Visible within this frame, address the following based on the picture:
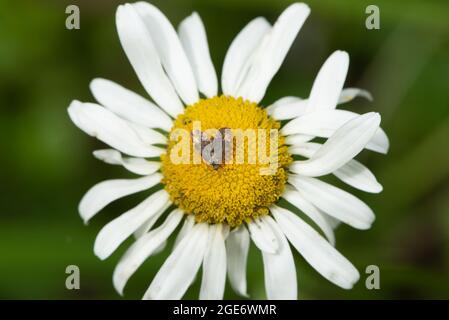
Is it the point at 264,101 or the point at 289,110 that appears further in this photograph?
the point at 264,101

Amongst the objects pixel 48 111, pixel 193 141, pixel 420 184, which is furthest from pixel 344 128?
pixel 48 111

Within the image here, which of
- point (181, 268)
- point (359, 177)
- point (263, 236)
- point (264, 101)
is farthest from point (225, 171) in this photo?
point (264, 101)

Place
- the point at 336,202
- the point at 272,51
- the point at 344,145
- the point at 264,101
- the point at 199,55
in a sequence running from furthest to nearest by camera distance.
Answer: the point at 264,101 → the point at 199,55 → the point at 272,51 → the point at 336,202 → the point at 344,145

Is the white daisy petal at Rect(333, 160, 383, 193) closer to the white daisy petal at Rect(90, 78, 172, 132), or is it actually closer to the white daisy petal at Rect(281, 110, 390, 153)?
the white daisy petal at Rect(281, 110, 390, 153)

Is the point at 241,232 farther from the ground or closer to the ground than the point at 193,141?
closer to the ground

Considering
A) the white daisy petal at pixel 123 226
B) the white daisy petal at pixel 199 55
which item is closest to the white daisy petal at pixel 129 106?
the white daisy petal at pixel 199 55

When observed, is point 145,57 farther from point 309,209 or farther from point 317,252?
point 317,252
